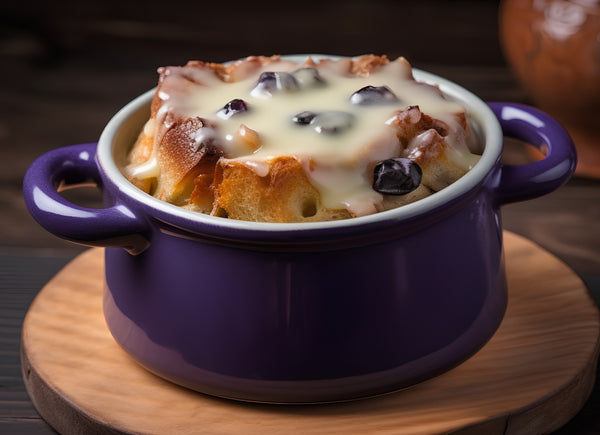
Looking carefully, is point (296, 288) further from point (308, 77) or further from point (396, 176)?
point (308, 77)

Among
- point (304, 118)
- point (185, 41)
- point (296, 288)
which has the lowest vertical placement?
point (185, 41)

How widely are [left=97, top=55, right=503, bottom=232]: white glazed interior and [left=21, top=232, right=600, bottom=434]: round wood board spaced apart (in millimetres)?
226

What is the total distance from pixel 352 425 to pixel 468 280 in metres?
0.21

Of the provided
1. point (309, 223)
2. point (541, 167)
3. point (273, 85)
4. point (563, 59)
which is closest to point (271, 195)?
point (309, 223)

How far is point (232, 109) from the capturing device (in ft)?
3.73

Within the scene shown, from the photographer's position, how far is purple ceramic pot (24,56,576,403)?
1000 millimetres

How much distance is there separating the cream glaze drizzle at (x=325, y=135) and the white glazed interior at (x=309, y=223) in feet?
0.12

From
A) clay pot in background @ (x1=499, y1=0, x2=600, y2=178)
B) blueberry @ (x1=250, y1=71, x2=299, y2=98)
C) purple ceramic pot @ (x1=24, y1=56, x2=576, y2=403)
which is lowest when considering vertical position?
clay pot in background @ (x1=499, y1=0, x2=600, y2=178)

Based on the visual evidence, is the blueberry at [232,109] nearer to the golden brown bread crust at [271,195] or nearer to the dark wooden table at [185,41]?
the golden brown bread crust at [271,195]

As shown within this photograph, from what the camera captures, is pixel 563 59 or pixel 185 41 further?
pixel 185 41

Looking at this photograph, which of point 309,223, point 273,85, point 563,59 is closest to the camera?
point 309,223

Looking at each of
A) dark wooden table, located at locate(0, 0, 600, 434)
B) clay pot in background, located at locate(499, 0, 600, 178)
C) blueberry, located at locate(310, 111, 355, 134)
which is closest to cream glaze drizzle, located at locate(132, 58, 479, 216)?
blueberry, located at locate(310, 111, 355, 134)

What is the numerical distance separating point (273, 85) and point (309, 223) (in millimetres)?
285

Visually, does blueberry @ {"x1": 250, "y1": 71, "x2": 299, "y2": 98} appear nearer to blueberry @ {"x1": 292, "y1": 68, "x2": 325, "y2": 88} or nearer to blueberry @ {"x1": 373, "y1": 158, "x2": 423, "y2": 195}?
blueberry @ {"x1": 292, "y1": 68, "x2": 325, "y2": 88}
